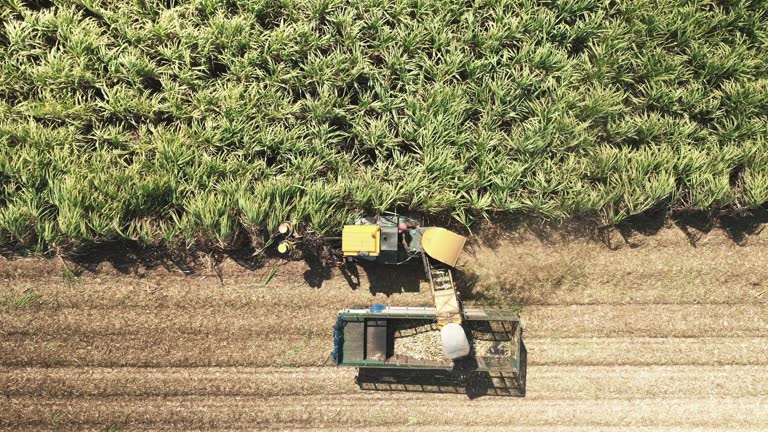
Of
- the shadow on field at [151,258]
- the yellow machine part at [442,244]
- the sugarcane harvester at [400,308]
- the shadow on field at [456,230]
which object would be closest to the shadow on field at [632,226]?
the shadow on field at [456,230]

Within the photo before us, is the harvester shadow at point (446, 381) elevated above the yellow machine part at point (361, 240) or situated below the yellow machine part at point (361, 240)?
below

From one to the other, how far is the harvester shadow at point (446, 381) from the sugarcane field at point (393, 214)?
27mm

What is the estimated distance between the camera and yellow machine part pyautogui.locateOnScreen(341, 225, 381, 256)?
3.39m

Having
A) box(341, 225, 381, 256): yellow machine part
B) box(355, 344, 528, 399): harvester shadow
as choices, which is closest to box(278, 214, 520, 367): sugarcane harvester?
box(341, 225, 381, 256): yellow machine part

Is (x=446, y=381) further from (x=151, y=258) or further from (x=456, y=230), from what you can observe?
(x=151, y=258)

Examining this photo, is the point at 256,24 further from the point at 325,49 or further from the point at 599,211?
the point at 599,211

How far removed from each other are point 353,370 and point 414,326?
70 cm

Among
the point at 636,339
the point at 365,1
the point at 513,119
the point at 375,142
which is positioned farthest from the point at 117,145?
the point at 636,339

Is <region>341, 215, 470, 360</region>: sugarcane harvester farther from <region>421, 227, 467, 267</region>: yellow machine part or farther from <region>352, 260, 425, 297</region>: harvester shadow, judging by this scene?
<region>352, 260, 425, 297</region>: harvester shadow

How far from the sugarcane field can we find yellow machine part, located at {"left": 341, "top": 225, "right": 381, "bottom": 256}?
235 millimetres

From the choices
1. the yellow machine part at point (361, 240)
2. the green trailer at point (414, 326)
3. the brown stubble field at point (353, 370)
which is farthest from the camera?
the brown stubble field at point (353, 370)

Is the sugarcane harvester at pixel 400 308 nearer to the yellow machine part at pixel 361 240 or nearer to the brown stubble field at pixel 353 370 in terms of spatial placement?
the yellow machine part at pixel 361 240

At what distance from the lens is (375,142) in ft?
12.2

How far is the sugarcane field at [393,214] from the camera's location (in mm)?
A: 3656
